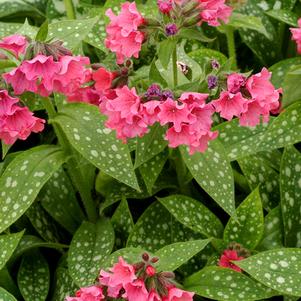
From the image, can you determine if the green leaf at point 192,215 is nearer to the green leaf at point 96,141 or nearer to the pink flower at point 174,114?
the green leaf at point 96,141

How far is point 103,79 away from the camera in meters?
1.69

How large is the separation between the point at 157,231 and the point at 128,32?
545 millimetres

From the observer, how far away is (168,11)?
5.18 ft

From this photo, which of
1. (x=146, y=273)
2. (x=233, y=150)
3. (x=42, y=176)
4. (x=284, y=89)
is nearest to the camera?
(x=146, y=273)

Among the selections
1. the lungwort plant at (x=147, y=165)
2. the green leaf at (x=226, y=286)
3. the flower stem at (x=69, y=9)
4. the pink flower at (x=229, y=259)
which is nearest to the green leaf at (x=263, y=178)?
the lungwort plant at (x=147, y=165)

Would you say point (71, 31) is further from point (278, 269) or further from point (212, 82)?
point (278, 269)

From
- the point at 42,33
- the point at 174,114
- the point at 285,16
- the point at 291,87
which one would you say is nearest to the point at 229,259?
the point at 174,114

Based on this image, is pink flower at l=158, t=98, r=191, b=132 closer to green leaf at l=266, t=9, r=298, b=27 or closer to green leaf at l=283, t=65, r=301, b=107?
green leaf at l=283, t=65, r=301, b=107

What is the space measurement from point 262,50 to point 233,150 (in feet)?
2.11

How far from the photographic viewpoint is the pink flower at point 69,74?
4.97ft

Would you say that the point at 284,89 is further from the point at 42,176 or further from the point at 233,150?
the point at 42,176

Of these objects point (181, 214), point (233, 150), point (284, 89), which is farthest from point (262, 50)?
point (181, 214)

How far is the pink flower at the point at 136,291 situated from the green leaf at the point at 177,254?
6.6 inches

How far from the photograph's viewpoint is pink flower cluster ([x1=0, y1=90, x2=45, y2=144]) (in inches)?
61.5
